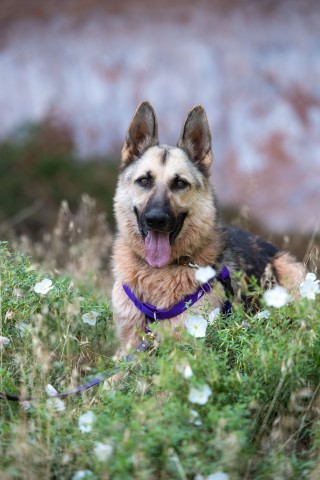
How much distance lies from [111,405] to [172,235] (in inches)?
65.4

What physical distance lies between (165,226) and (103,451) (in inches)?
75.4

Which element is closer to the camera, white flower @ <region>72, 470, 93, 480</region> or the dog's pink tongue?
white flower @ <region>72, 470, 93, 480</region>

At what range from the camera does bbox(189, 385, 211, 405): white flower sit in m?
2.72

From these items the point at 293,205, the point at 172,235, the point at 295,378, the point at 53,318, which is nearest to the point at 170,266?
the point at 172,235

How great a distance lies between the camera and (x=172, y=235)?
429cm

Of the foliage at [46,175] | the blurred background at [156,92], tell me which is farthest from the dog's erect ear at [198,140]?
the foliage at [46,175]

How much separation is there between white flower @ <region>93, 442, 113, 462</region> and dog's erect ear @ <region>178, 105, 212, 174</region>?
2.67 metres

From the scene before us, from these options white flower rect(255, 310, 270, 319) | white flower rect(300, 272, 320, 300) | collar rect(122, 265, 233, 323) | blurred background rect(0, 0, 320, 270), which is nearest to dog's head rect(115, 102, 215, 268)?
collar rect(122, 265, 233, 323)

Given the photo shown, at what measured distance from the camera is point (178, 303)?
13.4ft

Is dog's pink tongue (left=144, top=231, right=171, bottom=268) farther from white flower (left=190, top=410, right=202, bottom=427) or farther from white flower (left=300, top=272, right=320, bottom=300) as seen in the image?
white flower (left=190, top=410, right=202, bottom=427)

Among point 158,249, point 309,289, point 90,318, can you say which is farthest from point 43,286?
point 309,289

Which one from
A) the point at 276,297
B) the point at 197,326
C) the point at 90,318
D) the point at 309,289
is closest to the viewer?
the point at 276,297

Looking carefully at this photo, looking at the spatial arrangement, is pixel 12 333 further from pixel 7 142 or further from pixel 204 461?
pixel 7 142

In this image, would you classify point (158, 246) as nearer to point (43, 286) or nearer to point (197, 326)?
point (43, 286)
